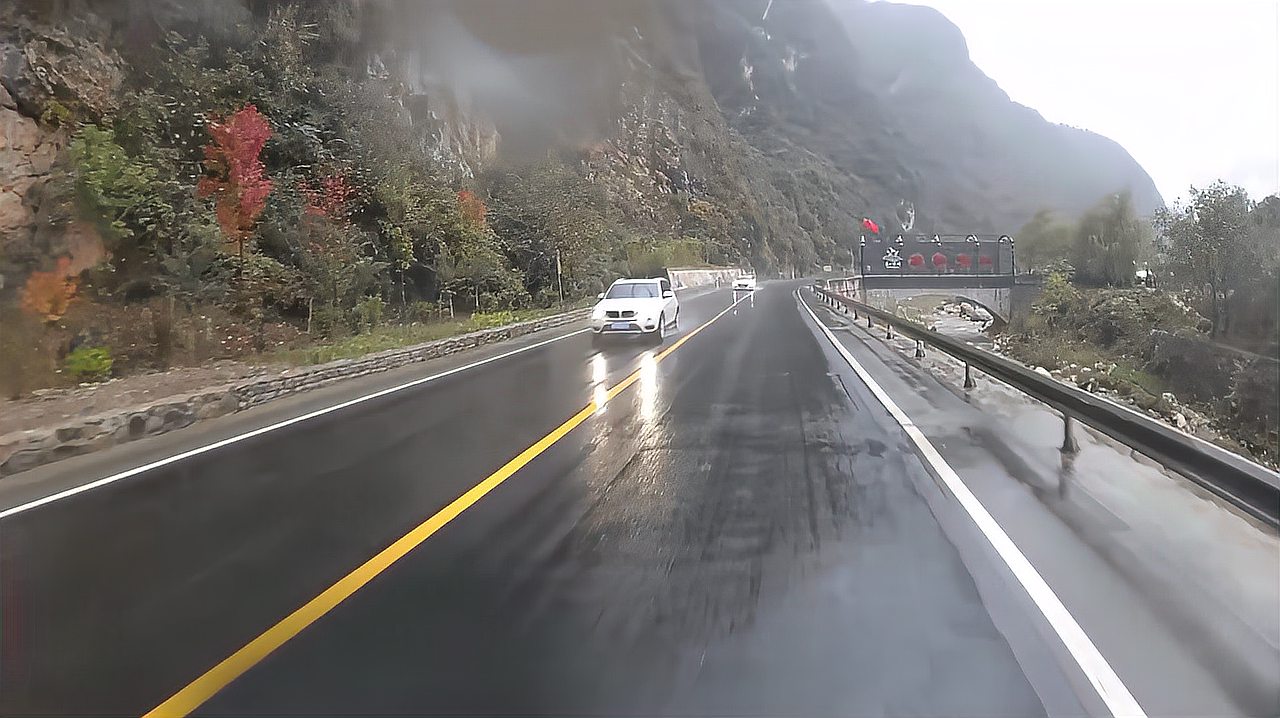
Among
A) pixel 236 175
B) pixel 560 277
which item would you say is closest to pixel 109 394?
pixel 236 175

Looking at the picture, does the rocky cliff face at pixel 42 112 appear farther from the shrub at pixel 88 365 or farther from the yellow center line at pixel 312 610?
the yellow center line at pixel 312 610

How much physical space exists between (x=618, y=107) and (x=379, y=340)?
53.3 meters

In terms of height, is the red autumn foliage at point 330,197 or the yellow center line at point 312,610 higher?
the red autumn foliage at point 330,197

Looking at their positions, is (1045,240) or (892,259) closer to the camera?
(1045,240)

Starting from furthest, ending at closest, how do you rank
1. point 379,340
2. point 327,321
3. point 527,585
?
point 327,321 → point 379,340 → point 527,585

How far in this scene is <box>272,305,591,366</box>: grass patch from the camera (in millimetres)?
15370

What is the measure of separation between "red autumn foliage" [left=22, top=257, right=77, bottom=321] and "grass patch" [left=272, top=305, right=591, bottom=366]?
3706mm

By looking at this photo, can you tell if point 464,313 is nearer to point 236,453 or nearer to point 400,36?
point 400,36

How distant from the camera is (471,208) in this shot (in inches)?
1159

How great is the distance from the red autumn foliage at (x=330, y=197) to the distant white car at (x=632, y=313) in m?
7.82

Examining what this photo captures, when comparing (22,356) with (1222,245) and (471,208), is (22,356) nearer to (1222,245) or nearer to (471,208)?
(471,208)

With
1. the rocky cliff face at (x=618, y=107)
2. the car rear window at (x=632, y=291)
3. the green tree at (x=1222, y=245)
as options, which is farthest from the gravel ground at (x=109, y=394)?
the green tree at (x=1222, y=245)

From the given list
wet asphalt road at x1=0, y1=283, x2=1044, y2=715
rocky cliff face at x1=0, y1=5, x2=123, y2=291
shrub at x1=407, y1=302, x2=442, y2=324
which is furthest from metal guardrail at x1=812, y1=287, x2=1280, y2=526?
shrub at x1=407, y1=302, x2=442, y2=324

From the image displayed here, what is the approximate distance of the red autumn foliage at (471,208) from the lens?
94.0 feet
